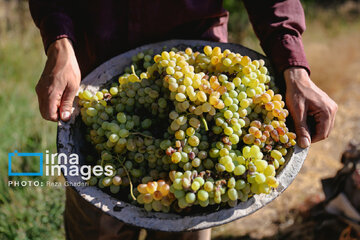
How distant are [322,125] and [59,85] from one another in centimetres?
104

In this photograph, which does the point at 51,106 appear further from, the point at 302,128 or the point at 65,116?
the point at 302,128

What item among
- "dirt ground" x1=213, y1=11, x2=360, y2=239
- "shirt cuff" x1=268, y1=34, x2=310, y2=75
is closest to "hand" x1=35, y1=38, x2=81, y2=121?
"shirt cuff" x1=268, y1=34, x2=310, y2=75

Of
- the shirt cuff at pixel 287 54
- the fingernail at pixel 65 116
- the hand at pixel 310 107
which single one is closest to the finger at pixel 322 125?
the hand at pixel 310 107

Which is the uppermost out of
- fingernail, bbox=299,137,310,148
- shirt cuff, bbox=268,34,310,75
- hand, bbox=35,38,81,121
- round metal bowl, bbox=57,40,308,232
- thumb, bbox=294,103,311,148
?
shirt cuff, bbox=268,34,310,75

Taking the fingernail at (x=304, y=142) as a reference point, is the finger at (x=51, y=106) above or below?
above

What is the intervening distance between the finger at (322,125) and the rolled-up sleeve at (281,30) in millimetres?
230

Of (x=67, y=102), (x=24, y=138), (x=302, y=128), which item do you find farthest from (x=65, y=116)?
(x=24, y=138)

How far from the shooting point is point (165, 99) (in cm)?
133

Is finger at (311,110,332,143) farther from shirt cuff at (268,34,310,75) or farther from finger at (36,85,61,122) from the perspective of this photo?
finger at (36,85,61,122)

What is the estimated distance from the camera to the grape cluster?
3.84 feet

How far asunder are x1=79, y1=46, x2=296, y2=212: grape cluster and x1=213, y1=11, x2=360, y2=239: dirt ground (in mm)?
1574

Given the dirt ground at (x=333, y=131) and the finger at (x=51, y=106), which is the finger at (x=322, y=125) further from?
the dirt ground at (x=333, y=131)

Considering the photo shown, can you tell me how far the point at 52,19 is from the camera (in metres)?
1.56

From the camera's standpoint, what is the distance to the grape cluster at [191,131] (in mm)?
1172
